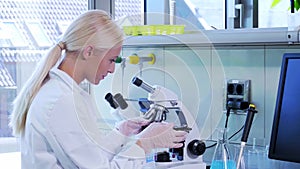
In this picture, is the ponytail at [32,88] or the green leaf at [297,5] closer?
the ponytail at [32,88]

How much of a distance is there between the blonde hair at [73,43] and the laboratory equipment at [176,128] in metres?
0.31

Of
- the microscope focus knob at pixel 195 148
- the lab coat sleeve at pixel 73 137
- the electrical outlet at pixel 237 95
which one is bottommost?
the microscope focus knob at pixel 195 148

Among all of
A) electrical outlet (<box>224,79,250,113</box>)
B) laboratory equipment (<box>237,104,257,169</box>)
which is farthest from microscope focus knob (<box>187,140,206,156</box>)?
electrical outlet (<box>224,79,250,113</box>)

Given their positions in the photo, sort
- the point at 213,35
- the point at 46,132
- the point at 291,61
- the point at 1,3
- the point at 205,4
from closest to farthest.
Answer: the point at 46,132, the point at 291,61, the point at 213,35, the point at 1,3, the point at 205,4

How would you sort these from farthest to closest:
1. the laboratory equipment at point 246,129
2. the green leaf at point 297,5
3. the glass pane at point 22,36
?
the glass pane at point 22,36, the green leaf at point 297,5, the laboratory equipment at point 246,129

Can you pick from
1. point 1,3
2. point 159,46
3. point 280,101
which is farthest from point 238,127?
point 1,3

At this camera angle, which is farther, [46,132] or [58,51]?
[58,51]

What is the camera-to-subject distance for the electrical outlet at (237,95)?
194cm

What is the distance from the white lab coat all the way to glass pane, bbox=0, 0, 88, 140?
0.76 metres

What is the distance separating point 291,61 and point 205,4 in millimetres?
1128

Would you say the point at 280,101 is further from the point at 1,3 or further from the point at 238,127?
the point at 1,3

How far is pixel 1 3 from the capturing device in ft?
7.16

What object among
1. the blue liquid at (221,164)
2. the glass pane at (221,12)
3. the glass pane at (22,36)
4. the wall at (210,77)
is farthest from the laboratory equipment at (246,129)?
the glass pane at (221,12)

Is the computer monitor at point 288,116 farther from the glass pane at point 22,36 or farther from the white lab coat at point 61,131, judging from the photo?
the glass pane at point 22,36
